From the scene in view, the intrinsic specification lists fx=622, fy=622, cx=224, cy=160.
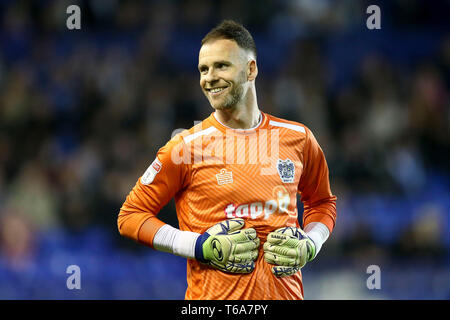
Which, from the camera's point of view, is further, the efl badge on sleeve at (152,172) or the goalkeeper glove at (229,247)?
the efl badge on sleeve at (152,172)

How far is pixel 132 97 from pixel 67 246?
2523 mm

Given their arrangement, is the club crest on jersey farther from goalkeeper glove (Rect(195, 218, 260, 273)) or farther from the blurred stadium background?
the blurred stadium background

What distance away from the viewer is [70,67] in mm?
9508

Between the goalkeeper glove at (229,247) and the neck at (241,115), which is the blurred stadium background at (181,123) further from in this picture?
the goalkeeper glove at (229,247)

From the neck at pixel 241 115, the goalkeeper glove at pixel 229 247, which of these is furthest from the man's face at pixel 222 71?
the goalkeeper glove at pixel 229 247

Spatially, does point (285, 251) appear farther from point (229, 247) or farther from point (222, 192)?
point (222, 192)

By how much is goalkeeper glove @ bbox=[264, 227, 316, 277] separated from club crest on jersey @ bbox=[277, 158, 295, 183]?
1.01 feet

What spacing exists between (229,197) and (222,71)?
Answer: 2.36 ft

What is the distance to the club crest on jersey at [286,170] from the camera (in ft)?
11.9

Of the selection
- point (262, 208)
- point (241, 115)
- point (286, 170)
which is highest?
point (241, 115)

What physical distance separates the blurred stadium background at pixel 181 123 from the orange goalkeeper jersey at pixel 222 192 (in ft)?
9.37

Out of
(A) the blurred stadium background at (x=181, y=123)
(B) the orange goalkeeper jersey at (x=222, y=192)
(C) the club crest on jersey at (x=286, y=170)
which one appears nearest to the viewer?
(B) the orange goalkeeper jersey at (x=222, y=192)

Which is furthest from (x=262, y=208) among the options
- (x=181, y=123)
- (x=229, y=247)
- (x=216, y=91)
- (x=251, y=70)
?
(x=181, y=123)

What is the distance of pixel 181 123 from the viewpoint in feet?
27.5
